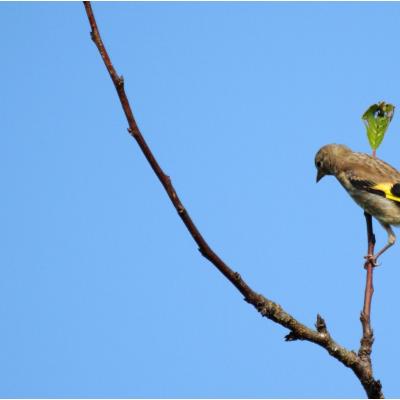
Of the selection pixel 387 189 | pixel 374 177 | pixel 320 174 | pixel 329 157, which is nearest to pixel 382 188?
pixel 387 189

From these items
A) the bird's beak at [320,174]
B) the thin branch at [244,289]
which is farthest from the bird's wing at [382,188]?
the thin branch at [244,289]

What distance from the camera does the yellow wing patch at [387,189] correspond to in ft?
29.0

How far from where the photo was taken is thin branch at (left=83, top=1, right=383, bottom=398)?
258cm

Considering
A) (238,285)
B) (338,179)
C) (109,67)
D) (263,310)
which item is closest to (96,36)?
(109,67)

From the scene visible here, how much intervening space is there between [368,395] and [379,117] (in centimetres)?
191

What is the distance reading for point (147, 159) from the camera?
8.47 feet

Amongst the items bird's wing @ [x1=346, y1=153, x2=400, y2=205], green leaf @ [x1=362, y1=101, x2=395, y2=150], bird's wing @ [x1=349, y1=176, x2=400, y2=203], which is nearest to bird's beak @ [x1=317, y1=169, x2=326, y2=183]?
bird's wing @ [x1=346, y1=153, x2=400, y2=205]

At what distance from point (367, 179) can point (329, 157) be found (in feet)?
2.90

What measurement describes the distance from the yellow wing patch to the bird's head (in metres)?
0.88

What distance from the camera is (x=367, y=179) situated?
9.27 meters

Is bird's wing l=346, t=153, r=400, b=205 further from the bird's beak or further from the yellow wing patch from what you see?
the bird's beak

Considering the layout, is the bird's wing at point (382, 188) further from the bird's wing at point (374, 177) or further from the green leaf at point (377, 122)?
the green leaf at point (377, 122)

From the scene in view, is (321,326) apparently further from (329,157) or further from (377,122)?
(329,157)

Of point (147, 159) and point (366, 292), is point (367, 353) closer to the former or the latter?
point (366, 292)
